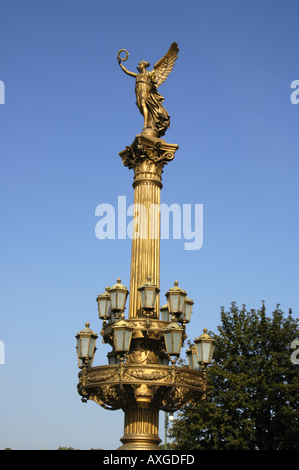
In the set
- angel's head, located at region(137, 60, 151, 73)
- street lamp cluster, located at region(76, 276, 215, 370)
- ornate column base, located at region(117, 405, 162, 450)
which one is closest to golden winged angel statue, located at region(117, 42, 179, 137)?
angel's head, located at region(137, 60, 151, 73)

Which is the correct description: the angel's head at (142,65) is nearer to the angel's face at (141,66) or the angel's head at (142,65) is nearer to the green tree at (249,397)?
the angel's face at (141,66)

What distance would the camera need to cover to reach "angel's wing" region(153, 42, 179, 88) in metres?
16.0

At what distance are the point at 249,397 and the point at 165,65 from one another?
1705cm

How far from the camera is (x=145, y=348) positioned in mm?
12289

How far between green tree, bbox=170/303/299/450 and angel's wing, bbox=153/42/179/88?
1591 cm

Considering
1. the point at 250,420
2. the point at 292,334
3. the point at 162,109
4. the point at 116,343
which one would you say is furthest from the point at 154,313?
the point at 292,334

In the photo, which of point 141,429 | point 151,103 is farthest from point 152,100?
point 141,429

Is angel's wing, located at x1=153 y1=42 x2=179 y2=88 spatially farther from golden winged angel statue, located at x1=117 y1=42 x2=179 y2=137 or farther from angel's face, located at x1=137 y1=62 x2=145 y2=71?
angel's face, located at x1=137 y1=62 x2=145 y2=71

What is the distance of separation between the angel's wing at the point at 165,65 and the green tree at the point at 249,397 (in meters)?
15.9

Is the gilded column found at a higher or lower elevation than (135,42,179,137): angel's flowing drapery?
lower
